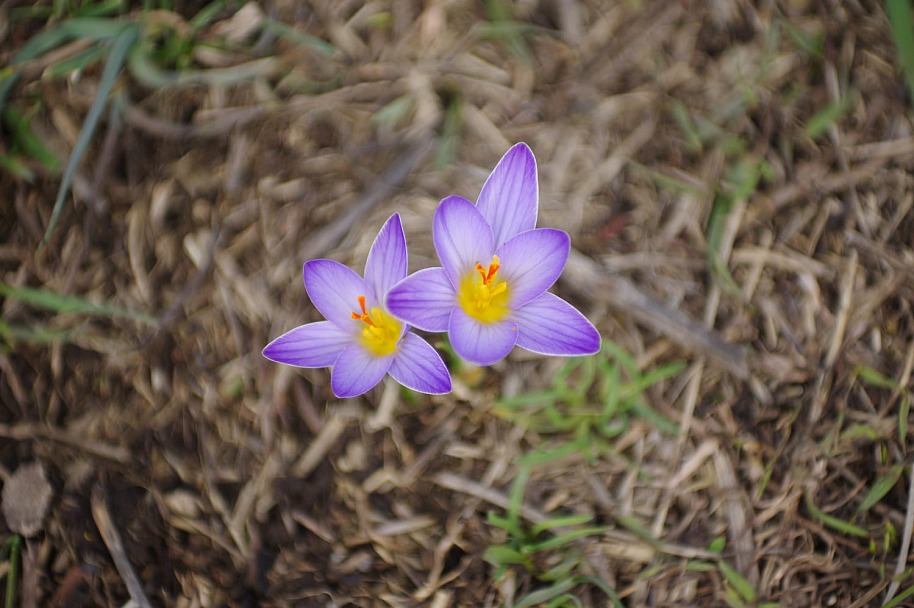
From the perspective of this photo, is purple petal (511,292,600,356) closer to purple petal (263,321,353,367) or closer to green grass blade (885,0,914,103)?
purple petal (263,321,353,367)

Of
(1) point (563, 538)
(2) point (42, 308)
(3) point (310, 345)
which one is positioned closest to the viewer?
(3) point (310, 345)

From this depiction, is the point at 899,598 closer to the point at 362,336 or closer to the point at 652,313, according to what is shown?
the point at 652,313

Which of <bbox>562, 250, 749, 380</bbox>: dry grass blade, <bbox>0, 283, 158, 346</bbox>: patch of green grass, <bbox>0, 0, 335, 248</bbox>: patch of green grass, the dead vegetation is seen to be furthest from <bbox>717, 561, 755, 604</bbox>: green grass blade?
<bbox>0, 0, 335, 248</bbox>: patch of green grass

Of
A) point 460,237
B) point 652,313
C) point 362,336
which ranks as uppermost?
point 460,237

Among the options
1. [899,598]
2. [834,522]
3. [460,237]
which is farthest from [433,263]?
[899,598]

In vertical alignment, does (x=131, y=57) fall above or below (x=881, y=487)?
above

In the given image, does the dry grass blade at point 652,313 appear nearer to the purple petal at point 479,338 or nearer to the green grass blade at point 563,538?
the green grass blade at point 563,538

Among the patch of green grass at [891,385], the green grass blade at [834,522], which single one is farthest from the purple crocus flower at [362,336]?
the patch of green grass at [891,385]
